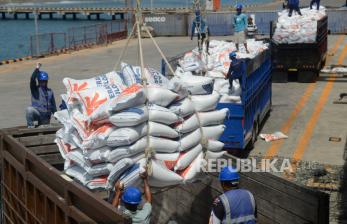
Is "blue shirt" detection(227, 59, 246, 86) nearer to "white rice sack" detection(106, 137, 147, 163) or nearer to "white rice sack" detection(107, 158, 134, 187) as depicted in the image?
"white rice sack" detection(106, 137, 147, 163)

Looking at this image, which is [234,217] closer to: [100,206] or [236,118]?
[100,206]

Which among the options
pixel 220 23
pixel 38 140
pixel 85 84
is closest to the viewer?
pixel 85 84

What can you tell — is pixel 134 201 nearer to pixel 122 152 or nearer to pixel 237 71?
pixel 122 152

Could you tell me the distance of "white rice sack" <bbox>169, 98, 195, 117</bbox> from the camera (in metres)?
5.98

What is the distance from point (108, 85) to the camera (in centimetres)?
623

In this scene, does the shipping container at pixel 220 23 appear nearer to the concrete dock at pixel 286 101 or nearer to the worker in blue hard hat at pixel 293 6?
the concrete dock at pixel 286 101

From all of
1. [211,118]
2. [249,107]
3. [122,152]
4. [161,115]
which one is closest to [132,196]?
[122,152]

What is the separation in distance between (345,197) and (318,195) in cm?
436

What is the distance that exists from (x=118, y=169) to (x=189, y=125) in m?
1.09

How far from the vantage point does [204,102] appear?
650 centimetres

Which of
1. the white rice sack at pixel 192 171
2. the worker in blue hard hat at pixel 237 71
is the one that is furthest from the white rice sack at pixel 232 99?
the white rice sack at pixel 192 171

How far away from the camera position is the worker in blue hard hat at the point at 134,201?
17.4 feet

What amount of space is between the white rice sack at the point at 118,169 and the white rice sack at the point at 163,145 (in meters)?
0.33

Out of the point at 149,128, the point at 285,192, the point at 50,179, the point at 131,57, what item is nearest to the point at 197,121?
the point at 149,128
